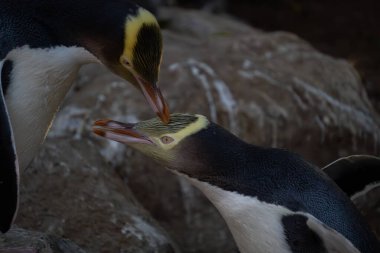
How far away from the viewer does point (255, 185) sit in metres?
3.01

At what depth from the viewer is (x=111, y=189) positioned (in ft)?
13.8

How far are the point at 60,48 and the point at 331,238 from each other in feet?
3.76

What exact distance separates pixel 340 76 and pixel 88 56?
2815 mm

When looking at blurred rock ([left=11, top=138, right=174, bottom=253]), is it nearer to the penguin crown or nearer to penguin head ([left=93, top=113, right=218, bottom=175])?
penguin head ([left=93, top=113, right=218, bottom=175])

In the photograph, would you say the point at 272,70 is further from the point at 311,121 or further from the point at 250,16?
the point at 250,16

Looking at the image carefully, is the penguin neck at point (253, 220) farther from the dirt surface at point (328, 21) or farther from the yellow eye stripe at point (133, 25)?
the dirt surface at point (328, 21)

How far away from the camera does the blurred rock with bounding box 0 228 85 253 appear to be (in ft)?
10.3

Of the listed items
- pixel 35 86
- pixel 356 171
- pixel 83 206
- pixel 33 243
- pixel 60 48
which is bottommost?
pixel 83 206

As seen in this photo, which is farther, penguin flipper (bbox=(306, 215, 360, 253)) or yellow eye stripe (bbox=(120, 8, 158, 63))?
yellow eye stripe (bbox=(120, 8, 158, 63))

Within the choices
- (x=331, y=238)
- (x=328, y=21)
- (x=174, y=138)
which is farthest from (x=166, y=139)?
(x=328, y=21)

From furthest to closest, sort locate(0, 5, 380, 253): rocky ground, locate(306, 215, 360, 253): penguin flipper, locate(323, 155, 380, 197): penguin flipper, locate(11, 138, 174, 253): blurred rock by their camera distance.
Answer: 1. locate(0, 5, 380, 253): rocky ground
2. locate(11, 138, 174, 253): blurred rock
3. locate(323, 155, 380, 197): penguin flipper
4. locate(306, 215, 360, 253): penguin flipper

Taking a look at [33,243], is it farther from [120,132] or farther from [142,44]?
[142,44]

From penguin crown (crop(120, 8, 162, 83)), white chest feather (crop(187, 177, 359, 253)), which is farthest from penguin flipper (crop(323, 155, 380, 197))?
penguin crown (crop(120, 8, 162, 83))

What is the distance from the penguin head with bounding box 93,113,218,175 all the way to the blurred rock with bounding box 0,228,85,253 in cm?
45
